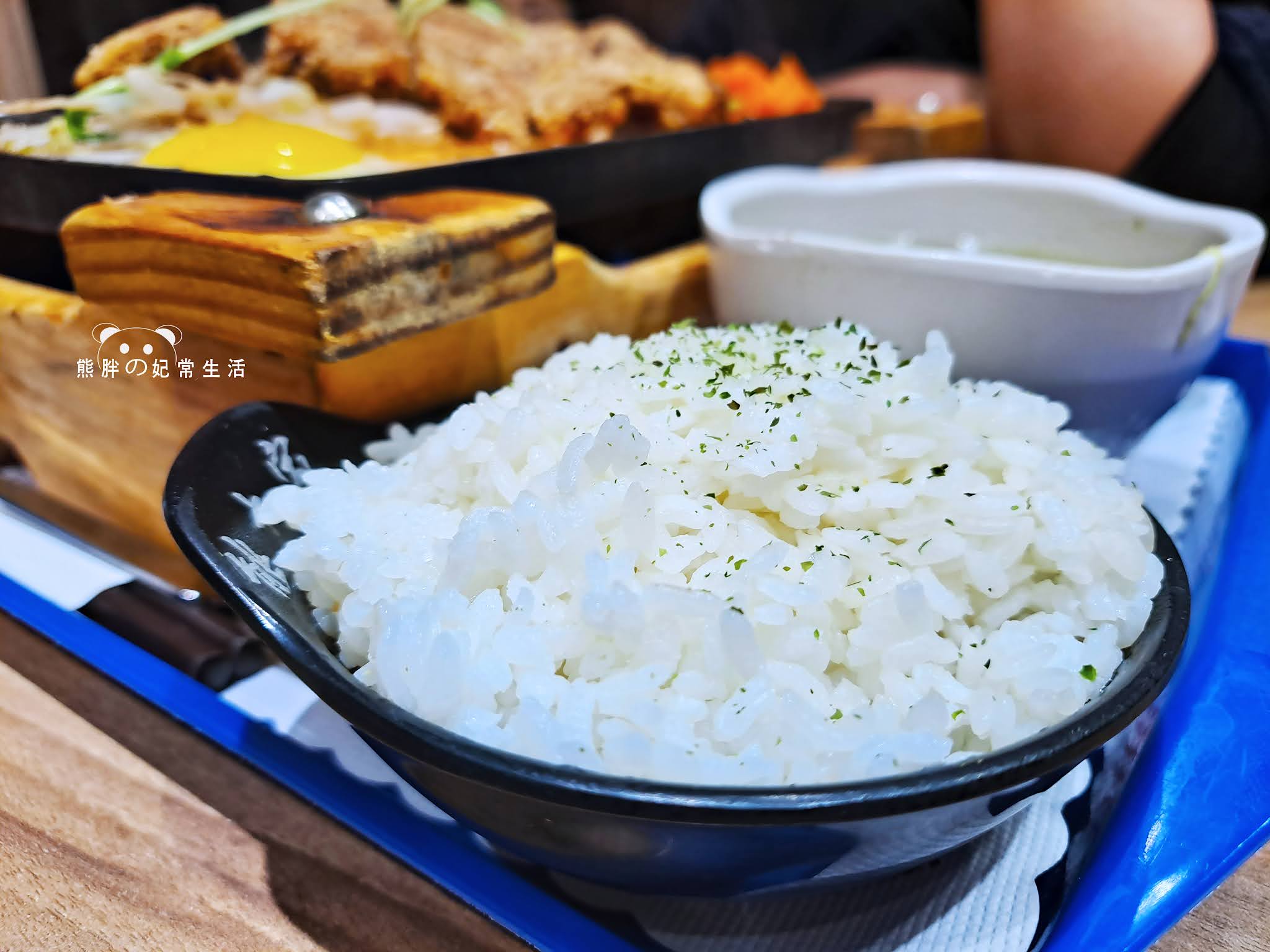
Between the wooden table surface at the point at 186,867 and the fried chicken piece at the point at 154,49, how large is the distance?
1017 millimetres

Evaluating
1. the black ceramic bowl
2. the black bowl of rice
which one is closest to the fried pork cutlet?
the black bowl of rice

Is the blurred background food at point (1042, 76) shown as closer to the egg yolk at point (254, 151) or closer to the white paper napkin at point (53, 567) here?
the egg yolk at point (254, 151)

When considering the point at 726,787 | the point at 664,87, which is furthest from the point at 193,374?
the point at 664,87

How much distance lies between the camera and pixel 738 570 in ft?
2.24

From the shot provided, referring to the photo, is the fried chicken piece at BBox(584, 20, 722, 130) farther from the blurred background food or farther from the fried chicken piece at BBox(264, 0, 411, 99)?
the fried chicken piece at BBox(264, 0, 411, 99)

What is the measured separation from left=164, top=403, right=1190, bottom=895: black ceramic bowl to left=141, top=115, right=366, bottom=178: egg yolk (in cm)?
58

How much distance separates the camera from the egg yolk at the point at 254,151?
1124 millimetres

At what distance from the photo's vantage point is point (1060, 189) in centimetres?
147

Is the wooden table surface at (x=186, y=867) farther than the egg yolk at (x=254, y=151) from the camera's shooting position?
No

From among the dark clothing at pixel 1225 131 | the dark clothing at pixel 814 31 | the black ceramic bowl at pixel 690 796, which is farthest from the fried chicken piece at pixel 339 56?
the dark clothing at pixel 814 31

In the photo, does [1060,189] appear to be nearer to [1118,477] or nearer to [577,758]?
[1118,477]

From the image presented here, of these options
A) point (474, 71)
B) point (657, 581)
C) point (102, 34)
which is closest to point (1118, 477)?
point (657, 581)

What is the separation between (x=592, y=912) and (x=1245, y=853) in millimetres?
489

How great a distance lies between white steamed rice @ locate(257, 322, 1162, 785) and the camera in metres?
0.59
